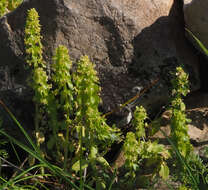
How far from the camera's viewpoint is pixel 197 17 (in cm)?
383

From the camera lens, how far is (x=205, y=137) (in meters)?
3.66

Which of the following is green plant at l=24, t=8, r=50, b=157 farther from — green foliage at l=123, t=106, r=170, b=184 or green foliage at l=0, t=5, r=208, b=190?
green foliage at l=123, t=106, r=170, b=184

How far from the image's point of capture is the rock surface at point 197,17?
3768 millimetres

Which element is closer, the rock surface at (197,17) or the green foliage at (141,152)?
the green foliage at (141,152)

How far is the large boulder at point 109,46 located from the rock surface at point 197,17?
26 cm

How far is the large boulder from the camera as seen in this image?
383cm

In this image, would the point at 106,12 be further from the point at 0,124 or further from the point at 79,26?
the point at 0,124

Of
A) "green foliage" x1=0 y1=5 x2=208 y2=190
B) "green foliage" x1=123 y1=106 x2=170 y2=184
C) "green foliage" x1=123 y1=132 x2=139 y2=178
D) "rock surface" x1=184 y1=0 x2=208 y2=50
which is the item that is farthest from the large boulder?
"green foliage" x1=123 y1=132 x2=139 y2=178

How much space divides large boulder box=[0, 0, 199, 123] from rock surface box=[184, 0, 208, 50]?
0.84ft

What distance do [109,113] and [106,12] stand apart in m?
1.07

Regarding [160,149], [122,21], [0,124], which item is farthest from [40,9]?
[160,149]

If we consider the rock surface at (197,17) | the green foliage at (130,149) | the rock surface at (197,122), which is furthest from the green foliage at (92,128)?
the rock surface at (197,17)

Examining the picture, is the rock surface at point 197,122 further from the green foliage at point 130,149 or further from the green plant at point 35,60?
the green plant at point 35,60

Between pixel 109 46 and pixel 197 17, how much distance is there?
959 mm
